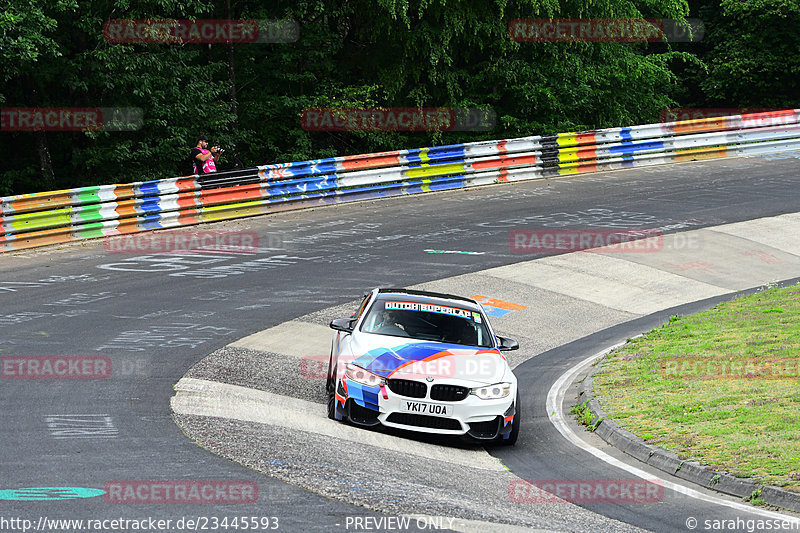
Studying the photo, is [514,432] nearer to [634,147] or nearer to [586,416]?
[586,416]

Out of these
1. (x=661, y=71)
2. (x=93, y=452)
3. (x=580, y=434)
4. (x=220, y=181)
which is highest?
(x=661, y=71)

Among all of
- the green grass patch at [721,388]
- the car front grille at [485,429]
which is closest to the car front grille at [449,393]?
the car front grille at [485,429]

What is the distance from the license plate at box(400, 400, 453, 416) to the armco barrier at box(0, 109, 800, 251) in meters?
12.1

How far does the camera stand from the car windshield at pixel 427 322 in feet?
38.3

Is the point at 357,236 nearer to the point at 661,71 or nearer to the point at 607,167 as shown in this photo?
the point at 607,167

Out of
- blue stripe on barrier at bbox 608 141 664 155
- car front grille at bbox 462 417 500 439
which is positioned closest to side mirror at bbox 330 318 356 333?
car front grille at bbox 462 417 500 439

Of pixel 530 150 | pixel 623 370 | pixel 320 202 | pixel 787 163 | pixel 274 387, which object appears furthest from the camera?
pixel 787 163

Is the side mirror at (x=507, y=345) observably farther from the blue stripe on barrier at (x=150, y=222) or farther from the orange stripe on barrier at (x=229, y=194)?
the orange stripe on barrier at (x=229, y=194)

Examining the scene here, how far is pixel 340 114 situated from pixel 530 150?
5576 mm

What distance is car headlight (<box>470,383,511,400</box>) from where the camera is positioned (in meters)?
10.6

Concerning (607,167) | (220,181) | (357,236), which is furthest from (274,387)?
(607,167)

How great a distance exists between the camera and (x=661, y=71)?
32531mm

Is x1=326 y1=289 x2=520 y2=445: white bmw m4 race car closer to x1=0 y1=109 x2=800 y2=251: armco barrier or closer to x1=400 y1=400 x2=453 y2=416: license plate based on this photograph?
x1=400 y1=400 x2=453 y2=416: license plate

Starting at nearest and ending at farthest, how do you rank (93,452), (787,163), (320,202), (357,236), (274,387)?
(93,452) < (274,387) < (357,236) < (320,202) < (787,163)
